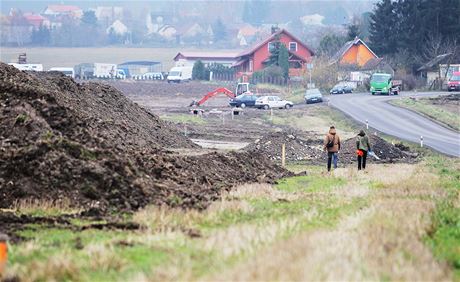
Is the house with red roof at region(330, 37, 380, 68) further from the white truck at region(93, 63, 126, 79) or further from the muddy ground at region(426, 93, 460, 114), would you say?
the muddy ground at region(426, 93, 460, 114)

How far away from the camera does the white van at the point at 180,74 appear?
125562 mm

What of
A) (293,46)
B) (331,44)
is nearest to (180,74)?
(293,46)

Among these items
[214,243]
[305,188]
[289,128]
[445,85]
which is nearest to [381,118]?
[289,128]

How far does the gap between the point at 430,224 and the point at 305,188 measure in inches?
349

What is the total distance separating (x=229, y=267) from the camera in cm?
1237

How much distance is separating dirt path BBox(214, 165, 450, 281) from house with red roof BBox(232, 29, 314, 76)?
10562cm

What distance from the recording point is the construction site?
1248 cm

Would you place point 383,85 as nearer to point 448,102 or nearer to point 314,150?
point 448,102

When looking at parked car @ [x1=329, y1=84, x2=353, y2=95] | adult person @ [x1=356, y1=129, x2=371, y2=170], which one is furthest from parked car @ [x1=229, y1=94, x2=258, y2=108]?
adult person @ [x1=356, y1=129, x2=371, y2=170]

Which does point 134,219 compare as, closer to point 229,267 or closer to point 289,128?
point 229,267

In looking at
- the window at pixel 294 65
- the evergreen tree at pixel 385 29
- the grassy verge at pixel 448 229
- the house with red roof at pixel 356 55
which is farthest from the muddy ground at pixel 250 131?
the window at pixel 294 65

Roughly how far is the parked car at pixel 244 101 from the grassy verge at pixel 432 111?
11228 mm

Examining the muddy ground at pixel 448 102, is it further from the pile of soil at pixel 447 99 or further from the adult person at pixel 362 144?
the adult person at pixel 362 144

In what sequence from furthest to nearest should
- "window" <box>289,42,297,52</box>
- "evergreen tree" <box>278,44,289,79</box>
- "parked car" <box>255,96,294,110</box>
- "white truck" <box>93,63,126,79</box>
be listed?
"white truck" <box>93,63,126,79</box> → "window" <box>289,42,297,52</box> → "evergreen tree" <box>278,44,289,79</box> → "parked car" <box>255,96,294,110</box>
